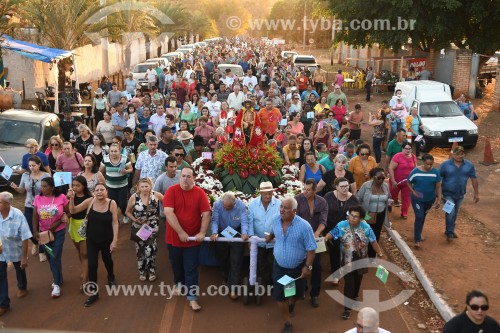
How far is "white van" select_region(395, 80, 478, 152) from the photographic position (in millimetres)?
16750

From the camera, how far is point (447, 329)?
203 inches

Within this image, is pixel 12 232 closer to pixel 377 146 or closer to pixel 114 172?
pixel 114 172

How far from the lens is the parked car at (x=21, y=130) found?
489 inches

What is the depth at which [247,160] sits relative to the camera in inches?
362

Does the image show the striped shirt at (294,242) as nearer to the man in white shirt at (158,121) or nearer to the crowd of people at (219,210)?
the crowd of people at (219,210)

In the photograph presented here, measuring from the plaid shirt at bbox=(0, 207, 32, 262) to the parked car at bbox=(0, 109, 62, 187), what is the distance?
17.4 feet

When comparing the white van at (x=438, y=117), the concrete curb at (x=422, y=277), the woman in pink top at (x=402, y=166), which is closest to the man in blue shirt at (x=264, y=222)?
the concrete curb at (x=422, y=277)

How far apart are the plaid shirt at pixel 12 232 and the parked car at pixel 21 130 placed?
530 cm

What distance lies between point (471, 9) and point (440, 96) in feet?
32.1

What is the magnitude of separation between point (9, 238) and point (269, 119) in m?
7.77

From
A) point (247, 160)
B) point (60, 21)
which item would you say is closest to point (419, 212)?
point (247, 160)

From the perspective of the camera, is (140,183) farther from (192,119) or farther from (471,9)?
(471,9)

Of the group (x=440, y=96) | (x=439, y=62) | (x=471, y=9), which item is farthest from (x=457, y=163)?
(x=439, y=62)

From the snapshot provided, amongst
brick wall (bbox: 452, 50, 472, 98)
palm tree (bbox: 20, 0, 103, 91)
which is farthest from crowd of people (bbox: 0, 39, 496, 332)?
brick wall (bbox: 452, 50, 472, 98)
